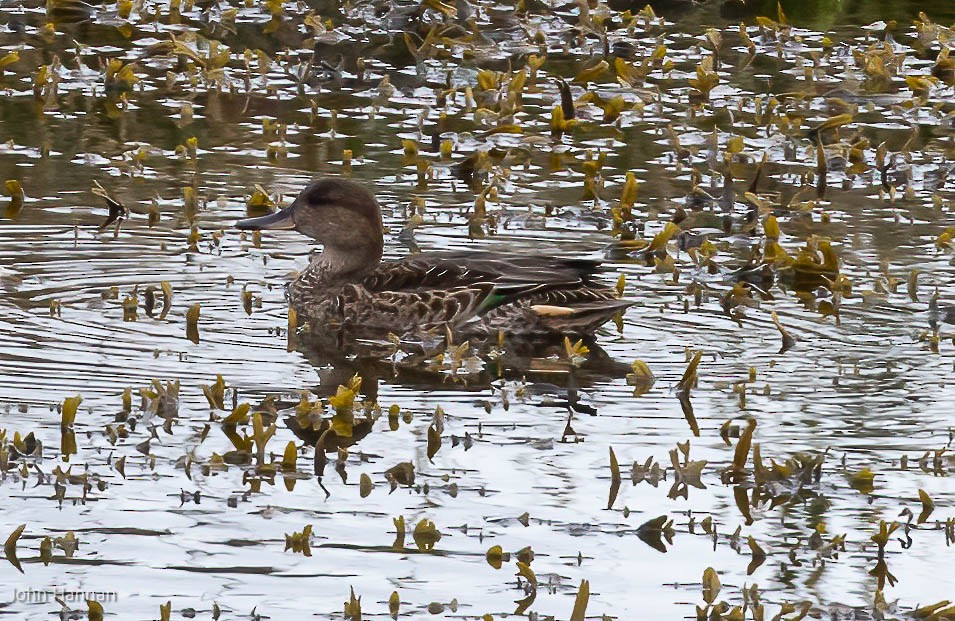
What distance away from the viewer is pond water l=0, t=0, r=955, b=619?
7.27m

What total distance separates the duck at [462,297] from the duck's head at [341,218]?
0.74 feet

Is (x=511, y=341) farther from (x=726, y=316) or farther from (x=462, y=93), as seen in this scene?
(x=462, y=93)

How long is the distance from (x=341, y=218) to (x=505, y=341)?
4.64 feet

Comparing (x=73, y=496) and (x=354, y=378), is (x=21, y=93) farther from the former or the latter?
(x=73, y=496)

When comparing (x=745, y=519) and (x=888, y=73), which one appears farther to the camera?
(x=888, y=73)

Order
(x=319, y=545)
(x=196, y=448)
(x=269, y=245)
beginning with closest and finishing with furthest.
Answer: (x=319, y=545) → (x=196, y=448) → (x=269, y=245)

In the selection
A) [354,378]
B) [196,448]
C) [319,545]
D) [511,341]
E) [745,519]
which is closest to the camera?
[319,545]

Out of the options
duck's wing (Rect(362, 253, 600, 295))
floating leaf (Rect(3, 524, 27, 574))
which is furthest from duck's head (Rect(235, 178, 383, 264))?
floating leaf (Rect(3, 524, 27, 574))

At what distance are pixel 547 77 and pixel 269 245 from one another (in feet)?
17.1

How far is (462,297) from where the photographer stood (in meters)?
11.0

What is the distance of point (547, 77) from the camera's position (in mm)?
17281

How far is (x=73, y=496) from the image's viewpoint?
25.4 ft

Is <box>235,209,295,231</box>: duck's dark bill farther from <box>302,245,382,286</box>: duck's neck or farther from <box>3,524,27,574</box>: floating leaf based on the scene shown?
<box>3,524,27,574</box>: floating leaf

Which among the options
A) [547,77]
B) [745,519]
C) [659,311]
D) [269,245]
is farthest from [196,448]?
[547,77]
